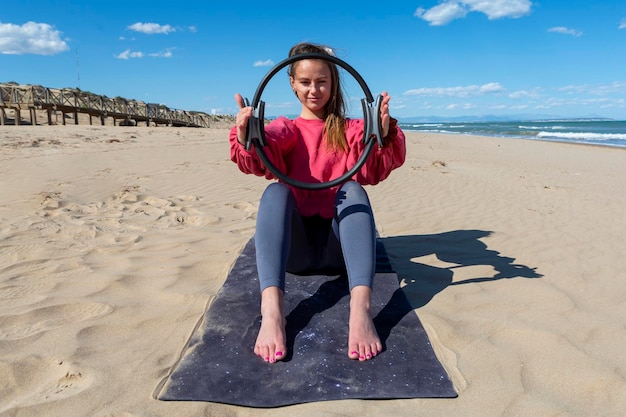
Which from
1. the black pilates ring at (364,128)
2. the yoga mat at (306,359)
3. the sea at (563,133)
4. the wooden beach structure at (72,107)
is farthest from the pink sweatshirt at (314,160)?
the wooden beach structure at (72,107)

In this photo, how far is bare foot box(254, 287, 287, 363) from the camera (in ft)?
6.20

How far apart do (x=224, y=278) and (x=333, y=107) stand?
48.5 inches

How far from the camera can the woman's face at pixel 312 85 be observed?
245 centimetres

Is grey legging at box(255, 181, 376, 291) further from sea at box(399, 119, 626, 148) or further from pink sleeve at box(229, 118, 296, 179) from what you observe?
sea at box(399, 119, 626, 148)

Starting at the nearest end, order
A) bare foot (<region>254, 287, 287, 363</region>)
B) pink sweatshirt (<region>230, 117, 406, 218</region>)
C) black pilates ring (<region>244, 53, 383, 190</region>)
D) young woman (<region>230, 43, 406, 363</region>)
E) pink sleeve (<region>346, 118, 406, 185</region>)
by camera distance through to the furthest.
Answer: bare foot (<region>254, 287, 287, 363</region>) < young woman (<region>230, 43, 406, 363</region>) < black pilates ring (<region>244, 53, 383, 190</region>) < pink sleeve (<region>346, 118, 406, 185</region>) < pink sweatshirt (<region>230, 117, 406, 218</region>)

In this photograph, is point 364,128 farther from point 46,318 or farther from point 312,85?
point 46,318

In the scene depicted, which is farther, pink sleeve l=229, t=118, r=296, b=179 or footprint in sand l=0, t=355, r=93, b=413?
pink sleeve l=229, t=118, r=296, b=179

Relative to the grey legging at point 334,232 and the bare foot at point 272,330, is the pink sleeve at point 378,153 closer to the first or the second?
the grey legging at point 334,232

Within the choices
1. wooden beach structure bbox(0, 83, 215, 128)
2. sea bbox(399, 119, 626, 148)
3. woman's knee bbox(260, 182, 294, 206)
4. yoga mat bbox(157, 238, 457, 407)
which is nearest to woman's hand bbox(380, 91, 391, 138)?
woman's knee bbox(260, 182, 294, 206)

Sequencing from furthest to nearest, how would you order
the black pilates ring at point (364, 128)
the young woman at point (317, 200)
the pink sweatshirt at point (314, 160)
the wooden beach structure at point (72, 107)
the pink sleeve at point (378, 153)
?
the wooden beach structure at point (72, 107) < the pink sweatshirt at point (314, 160) < the pink sleeve at point (378, 153) < the black pilates ring at point (364, 128) < the young woman at point (317, 200)

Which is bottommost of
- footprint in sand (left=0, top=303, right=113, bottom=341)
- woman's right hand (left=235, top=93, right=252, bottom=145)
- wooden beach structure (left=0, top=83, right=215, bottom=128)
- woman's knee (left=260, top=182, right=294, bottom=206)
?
footprint in sand (left=0, top=303, right=113, bottom=341)

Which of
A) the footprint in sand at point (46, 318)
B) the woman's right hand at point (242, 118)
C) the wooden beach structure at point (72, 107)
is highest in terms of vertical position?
the wooden beach structure at point (72, 107)

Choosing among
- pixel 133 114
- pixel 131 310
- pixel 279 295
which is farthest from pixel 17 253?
pixel 133 114

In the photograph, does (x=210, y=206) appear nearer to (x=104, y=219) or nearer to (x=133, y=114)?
(x=104, y=219)
